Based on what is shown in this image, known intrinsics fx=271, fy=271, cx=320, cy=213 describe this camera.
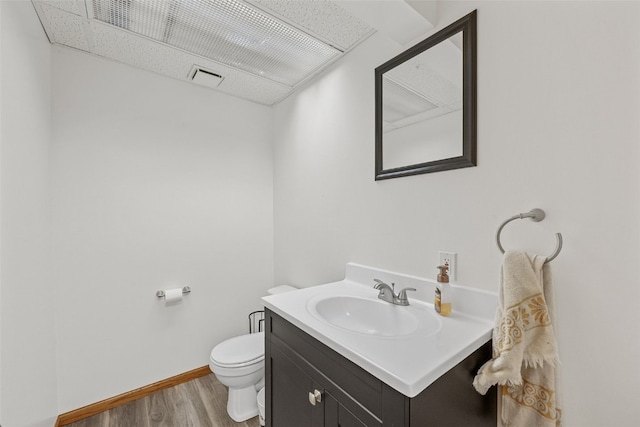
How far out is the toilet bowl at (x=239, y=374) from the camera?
1.68 metres

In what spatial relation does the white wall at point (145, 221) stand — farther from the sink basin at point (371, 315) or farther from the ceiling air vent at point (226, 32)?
the sink basin at point (371, 315)

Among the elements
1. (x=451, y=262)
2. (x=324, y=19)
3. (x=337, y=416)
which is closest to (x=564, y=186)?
(x=451, y=262)

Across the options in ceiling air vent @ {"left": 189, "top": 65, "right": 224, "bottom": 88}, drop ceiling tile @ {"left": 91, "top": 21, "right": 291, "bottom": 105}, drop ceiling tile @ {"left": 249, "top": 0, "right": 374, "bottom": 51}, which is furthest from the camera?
ceiling air vent @ {"left": 189, "top": 65, "right": 224, "bottom": 88}

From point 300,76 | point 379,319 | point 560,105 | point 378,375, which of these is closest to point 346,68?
point 300,76

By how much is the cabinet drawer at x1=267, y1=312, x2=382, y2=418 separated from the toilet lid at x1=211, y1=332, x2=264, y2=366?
63cm

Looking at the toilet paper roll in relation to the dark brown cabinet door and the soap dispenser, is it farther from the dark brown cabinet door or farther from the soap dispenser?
the soap dispenser

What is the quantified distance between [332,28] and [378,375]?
5.52ft

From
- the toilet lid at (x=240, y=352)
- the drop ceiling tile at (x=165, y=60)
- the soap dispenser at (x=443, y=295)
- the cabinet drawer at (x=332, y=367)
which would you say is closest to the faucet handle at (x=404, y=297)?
the soap dispenser at (x=443, y=295)

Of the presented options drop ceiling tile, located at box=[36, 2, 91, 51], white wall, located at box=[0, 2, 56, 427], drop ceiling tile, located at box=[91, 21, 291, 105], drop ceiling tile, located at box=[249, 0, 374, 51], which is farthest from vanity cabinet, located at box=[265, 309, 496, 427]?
drop ceiling tile, located at box=[36, 2, 91, 51]

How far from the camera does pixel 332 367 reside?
3.05 ft

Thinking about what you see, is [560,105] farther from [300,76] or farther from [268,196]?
[268,196]

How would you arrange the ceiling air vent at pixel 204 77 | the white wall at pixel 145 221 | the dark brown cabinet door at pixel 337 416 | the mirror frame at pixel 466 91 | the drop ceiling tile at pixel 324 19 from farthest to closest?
1. the ceiling air vent at pixel 204 77
2. the white wall at pixel 145 221
3. the drop ceiling tile at pixel 324 19
4. the mirror frame at pixel 466 91
5. the dark brown cabinet door at pixel 337 416

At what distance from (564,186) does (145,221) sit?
235cm

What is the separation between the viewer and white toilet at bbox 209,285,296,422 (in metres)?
1.68
